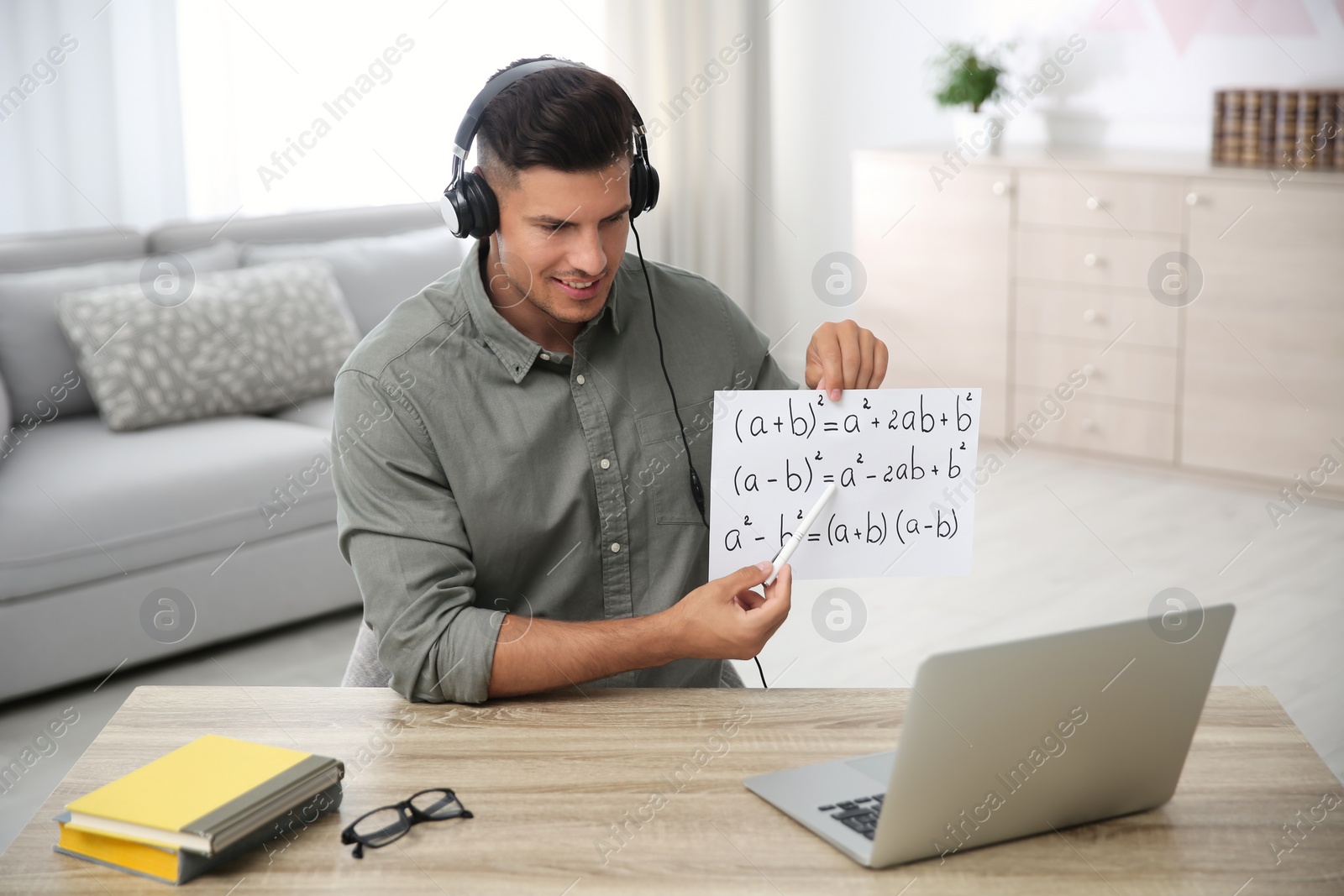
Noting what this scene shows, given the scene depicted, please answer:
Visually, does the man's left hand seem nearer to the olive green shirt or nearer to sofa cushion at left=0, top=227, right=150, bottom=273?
the olive green shirt

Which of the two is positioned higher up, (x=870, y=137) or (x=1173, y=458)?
(x=870, y=137)

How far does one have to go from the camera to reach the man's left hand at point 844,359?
4.37 ft

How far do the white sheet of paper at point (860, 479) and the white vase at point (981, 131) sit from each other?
10.7 feet

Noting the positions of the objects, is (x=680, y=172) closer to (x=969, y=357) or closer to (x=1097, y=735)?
(x=969, y=357)

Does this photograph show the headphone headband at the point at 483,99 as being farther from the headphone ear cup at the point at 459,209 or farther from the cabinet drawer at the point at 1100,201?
the cabinet drawer at the point at 1100,201

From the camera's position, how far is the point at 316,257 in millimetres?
3449

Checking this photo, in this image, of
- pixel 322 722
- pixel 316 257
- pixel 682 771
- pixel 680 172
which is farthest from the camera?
pixel 680 172

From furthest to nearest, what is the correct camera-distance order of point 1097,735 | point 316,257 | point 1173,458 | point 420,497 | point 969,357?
point 969,357, point 1173,458, point 316,257, point 420,497, point 1097,735

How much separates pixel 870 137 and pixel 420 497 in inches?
160

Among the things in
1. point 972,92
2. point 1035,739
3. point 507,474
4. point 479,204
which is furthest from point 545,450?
point 972,92

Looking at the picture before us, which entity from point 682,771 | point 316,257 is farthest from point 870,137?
point 682,771

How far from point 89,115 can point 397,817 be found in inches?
133

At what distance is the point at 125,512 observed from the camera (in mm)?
2664

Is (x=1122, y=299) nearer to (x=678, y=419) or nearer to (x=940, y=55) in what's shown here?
(x=940, y=55)
